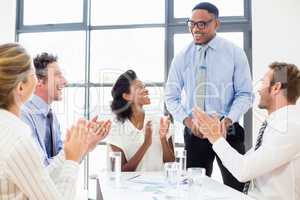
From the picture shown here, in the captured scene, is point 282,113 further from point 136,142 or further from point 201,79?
point 136,142

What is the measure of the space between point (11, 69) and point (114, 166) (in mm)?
1134

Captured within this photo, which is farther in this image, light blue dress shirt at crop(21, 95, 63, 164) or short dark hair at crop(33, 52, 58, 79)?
short dark hair at crop(33, 52, 58, 79)

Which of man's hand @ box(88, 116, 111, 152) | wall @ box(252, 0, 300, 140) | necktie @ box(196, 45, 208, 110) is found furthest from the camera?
wall @ box(252, 0, 300, 140)

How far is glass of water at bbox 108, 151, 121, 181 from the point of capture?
79.6 inches

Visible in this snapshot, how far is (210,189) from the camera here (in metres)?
1.72

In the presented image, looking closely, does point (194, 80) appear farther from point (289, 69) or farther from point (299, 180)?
point (299, 180)

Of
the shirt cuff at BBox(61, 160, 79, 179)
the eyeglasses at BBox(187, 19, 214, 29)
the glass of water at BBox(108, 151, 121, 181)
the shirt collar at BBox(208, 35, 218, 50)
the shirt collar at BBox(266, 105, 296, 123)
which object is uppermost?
the eyeglasses at BBox(187, 19, 214, 29)

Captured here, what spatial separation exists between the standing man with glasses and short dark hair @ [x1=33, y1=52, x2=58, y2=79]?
0.97 meters

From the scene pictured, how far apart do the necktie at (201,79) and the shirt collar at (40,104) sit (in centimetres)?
115

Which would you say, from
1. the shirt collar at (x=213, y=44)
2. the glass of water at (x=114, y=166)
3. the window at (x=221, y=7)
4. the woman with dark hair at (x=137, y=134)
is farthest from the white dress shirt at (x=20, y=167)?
the window at (x=221, y=7)

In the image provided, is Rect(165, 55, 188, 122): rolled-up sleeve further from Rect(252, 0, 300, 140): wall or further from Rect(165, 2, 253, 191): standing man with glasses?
Rect(252, 0, 300, 140): wall

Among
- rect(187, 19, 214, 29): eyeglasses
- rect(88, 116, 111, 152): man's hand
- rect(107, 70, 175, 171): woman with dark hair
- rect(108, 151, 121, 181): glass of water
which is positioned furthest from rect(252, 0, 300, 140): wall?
rect(88, 116, 111, 152): man's hand

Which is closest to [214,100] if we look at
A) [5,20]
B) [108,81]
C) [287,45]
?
[287,45]

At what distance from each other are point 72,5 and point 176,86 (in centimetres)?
225
